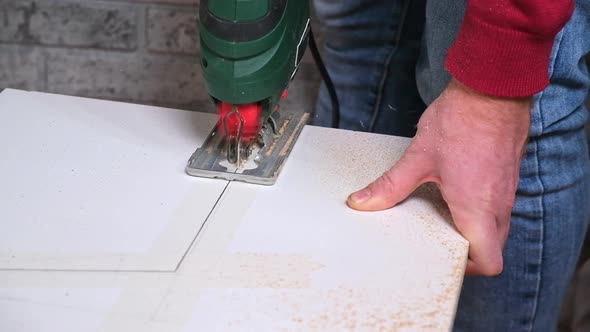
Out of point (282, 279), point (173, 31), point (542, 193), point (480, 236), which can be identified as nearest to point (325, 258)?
point (282, 279)

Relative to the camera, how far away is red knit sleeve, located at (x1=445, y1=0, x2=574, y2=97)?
2.95 ft

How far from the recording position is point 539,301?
1213 millimetres

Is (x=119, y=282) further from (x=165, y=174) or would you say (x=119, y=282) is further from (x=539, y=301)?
(x=539, y=301)

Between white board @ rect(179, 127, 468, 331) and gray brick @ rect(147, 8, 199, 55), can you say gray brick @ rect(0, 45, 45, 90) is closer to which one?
gray brick @ rect(147, 8, 199, 55)

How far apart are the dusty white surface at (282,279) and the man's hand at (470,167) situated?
24 mm

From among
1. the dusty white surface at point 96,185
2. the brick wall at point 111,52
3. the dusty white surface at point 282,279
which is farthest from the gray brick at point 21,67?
the dusty white surface at point 282,279

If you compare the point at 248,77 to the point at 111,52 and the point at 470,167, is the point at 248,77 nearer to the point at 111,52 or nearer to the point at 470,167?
the point at 470,167

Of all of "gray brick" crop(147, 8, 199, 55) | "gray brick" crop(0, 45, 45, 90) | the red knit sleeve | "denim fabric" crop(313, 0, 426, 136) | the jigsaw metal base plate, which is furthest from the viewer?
"gray brick" crop(0, 45, 45, 90)

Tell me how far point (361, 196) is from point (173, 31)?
1.01m

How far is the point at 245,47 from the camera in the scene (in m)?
0.95

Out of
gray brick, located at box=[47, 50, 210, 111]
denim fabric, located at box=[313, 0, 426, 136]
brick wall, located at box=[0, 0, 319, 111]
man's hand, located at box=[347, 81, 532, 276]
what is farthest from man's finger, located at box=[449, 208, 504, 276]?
gray brick, located at box=[47, 50, 210, 111]

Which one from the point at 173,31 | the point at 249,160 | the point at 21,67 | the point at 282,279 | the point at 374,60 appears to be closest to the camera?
the point at 282,279

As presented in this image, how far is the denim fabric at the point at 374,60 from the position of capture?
4.67 feet

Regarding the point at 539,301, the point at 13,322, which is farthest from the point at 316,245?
the point at 539,301
